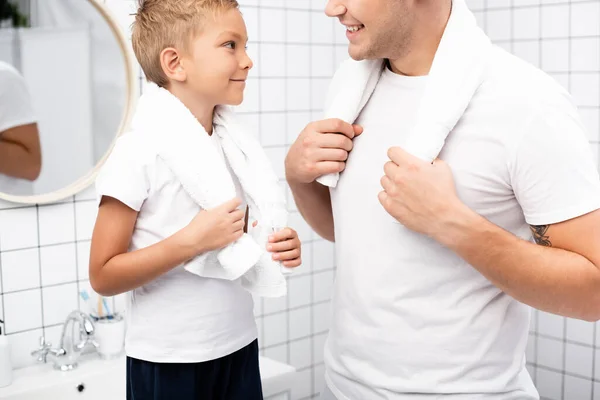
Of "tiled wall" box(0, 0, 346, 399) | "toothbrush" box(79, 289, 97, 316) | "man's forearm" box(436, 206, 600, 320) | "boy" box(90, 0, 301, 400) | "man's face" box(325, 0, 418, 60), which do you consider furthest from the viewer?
"toothbrush" box(79, 289, 97, 316)

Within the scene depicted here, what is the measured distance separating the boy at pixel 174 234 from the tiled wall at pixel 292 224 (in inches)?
28.4

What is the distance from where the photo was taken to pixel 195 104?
5.13 ft

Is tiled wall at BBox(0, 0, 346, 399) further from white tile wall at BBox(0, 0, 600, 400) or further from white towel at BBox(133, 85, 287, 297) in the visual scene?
white towel at BBox(133, 85, 287, 297)

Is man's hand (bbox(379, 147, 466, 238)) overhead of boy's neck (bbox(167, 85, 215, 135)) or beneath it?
beneath

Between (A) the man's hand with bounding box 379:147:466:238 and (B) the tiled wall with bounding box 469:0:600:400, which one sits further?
(B) the tiled wall with bounding box 469:0:600:400

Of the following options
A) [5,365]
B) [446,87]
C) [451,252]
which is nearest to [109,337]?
[5,365]

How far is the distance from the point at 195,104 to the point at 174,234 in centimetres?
31

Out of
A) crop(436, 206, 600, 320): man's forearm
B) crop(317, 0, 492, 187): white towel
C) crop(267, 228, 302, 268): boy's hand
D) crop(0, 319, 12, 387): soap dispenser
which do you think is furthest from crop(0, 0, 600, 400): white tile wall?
crop(436, 206, 600, 320): man's forearm

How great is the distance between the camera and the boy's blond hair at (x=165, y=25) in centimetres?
150

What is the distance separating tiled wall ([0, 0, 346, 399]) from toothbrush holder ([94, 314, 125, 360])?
119mm

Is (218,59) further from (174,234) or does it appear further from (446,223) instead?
(446,223)

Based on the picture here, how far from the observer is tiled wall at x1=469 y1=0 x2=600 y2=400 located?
2777mm

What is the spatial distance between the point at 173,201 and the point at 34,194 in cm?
81

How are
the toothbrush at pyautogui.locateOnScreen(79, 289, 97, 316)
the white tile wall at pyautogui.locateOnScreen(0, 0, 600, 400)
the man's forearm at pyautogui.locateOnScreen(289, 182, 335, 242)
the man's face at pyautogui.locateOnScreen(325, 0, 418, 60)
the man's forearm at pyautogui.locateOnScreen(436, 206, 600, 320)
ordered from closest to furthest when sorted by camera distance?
the man's forearm at pyautogui.locateOnScreen(436, 206, 600, 320) → the man's face at pyautogui.locateOnScreen(325, 0, 418, 60) → the man's forearm at pyautogui.locateOnScreen(289, 182, 335, 242) → the toothbrush at pyautogui.locateOnScreen(79, 289, 97, 316) → the white tile wall at pyautogui.locateOnScreen(0, 0, 600, 400)
